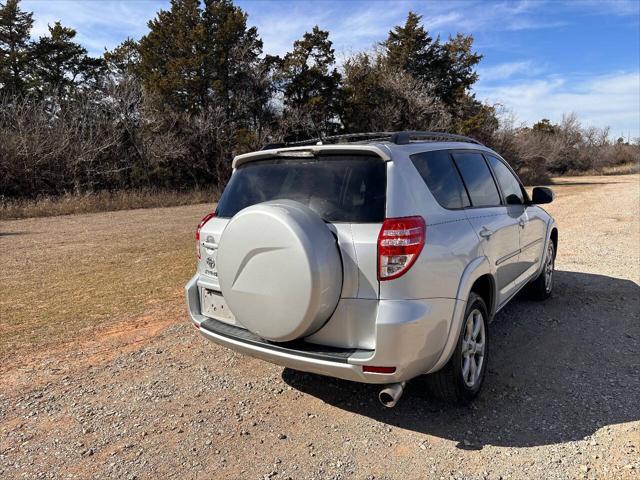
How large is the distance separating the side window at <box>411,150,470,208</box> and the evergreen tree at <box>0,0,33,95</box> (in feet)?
104

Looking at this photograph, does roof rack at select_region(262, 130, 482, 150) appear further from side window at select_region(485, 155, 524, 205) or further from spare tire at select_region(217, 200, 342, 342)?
spare tire at select_region(217, 200, 342, 342)

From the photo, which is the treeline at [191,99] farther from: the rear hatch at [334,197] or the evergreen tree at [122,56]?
the rear hatch at [334,197]

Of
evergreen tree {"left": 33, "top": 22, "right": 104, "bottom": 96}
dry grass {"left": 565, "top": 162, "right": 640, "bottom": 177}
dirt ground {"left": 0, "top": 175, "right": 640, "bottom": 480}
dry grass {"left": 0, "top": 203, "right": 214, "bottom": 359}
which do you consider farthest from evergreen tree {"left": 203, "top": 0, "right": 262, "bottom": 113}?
dry grass {"left": 565, "top": 162, "right": 640, "bottom": 177}

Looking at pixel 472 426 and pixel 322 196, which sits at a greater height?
pixel 322 196

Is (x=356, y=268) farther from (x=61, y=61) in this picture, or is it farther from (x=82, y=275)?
(x=61, y=61)

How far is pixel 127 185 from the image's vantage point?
2536 centimetres

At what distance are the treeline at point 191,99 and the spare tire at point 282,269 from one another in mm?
22545

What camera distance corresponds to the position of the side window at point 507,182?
4558 mm

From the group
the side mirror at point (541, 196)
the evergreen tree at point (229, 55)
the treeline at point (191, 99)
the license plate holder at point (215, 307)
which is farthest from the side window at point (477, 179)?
the evergreen tree at point (229, 55)

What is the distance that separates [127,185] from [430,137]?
2436 centimetres

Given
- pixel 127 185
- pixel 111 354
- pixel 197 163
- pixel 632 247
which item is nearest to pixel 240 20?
pixel 197 163

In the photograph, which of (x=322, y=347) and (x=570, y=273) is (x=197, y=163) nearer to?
(x=570, y=273)

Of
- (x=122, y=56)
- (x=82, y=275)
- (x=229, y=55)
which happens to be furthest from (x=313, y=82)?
(x=82, y=275)

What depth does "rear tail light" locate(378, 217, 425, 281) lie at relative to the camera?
2.70 meters
